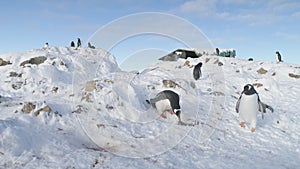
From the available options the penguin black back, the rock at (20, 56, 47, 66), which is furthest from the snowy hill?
the rock at (20, 56, 47, 66)

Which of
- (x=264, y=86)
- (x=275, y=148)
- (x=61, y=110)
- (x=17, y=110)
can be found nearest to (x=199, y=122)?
(x=275, y=148)

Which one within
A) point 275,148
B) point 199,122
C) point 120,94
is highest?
point 120,94

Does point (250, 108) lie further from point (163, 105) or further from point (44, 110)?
point (44, 110)

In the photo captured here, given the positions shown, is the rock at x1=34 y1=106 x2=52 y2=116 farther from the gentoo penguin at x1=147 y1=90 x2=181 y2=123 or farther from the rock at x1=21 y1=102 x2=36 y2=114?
the gentoo penguin at x1=147 y1=90 x2=181 y2=123

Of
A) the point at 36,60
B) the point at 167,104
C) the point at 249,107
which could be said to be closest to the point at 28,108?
the point at 167,104

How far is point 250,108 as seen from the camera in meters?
10.7

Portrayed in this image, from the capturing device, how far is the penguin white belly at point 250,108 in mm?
10625

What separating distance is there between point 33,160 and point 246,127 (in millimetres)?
7547

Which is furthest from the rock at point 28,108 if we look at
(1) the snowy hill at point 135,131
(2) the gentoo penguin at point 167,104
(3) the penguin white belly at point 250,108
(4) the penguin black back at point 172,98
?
(3) the penguin white belly at point 250,108

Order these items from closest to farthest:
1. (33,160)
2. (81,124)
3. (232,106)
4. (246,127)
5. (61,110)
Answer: (33,160)
(81,124)
(61,110)
(246,127)
(232,106)

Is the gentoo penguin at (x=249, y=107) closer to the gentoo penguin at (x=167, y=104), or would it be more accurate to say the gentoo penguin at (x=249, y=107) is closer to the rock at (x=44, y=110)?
the gentoo penguin at (x=167, y=104)

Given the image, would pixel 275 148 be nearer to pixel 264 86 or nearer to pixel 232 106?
pixel 232 106

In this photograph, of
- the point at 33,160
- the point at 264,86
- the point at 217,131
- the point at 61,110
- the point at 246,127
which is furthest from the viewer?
the point at 264,86

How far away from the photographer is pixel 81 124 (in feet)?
27.6
